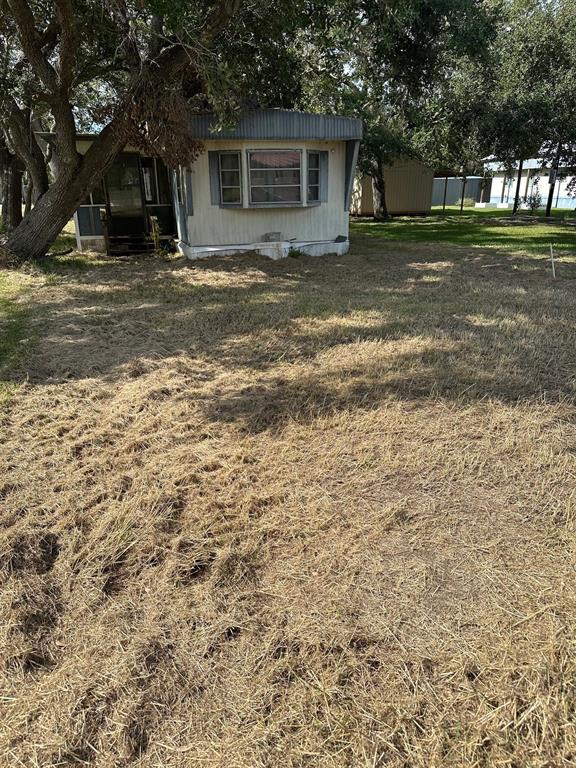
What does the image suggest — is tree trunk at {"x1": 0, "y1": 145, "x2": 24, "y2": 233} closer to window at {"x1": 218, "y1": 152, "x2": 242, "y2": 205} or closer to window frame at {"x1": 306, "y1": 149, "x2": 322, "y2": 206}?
window at {"x1": 218, "y1": 152, "x2": 242, "y2": 205}

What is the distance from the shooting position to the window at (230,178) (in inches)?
407

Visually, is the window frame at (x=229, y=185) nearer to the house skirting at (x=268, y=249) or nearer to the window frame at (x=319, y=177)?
the house skirting at (x=268, y=249)

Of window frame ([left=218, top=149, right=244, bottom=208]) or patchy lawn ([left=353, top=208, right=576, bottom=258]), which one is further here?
patchy lawn ([left=353, top=208, right=576, bottom=258])

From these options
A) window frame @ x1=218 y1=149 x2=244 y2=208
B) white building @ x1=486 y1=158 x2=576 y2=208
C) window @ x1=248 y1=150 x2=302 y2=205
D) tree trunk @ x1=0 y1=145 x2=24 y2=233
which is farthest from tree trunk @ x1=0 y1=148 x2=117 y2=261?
white building @ x1=486 y1=158 x2=576 y2=208

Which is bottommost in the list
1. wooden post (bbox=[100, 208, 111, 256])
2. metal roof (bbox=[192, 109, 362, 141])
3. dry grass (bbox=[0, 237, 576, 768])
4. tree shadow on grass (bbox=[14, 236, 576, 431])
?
dry grass (bbox=[0, 237, 576, 768])

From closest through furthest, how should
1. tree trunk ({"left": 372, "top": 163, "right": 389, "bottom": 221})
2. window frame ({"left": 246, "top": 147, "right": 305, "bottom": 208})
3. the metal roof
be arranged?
the metal roof → window frame ({"left": 246, "top": 147, "right": 305, "bottom": 208}) → tree trunk ({"left": 372, "top": 163, "right": 389, "bottom": 221})

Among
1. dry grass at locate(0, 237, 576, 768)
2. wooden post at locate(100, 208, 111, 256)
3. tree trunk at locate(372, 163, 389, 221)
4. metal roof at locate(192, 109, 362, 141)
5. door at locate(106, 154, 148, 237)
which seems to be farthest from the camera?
tree trunk at locate(372, 163, 389, 221)

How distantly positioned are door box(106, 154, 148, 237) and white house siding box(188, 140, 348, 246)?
251 cm

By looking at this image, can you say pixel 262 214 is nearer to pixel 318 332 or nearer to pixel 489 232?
pixel 318 332

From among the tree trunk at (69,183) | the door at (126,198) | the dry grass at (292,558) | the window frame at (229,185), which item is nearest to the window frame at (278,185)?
the window frame at (229,185)

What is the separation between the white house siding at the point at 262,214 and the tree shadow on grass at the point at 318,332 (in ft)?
4.67

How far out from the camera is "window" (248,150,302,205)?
408 inches

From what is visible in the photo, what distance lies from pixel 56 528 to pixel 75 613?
0.54 metres

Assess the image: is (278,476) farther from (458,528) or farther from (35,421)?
(35,421)
